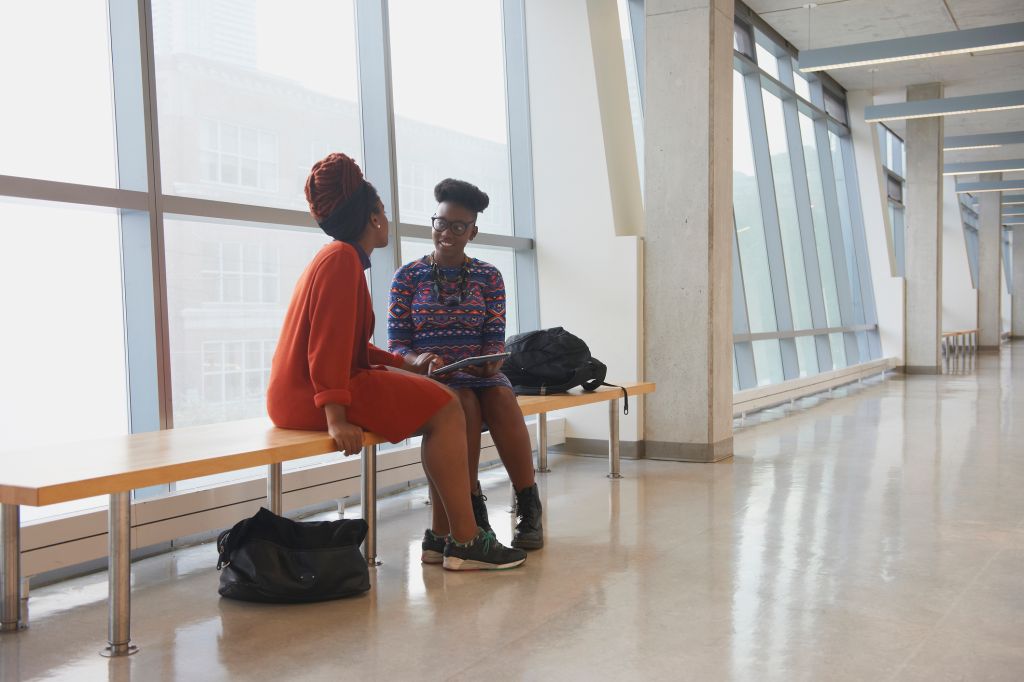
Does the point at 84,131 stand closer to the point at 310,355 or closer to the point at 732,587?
the point at 310,355

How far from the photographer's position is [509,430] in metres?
3.56

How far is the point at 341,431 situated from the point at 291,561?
0.43 m

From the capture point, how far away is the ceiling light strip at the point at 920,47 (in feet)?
26.1

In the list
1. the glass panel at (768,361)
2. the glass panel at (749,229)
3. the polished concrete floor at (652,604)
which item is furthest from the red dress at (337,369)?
the glass panel at (768,361)

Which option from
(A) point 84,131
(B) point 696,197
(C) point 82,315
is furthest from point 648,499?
(A) point 84,131

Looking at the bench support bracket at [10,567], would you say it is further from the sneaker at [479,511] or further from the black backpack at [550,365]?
the black backpack at [550,365]

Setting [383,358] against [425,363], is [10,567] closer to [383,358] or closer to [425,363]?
[383,358]

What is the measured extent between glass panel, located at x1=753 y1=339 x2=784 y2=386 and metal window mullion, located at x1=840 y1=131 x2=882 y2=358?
354cm

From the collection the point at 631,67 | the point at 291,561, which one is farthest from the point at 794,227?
the point at 291,561

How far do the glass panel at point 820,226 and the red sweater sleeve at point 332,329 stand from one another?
397 inches

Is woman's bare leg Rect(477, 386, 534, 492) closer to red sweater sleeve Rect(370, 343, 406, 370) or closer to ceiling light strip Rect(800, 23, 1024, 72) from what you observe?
red sweater sleeve Rect(370, 343, 406, 370)

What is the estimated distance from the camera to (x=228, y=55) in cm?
420

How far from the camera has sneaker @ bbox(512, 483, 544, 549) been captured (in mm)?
3506

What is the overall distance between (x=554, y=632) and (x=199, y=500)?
1589 millimetres
